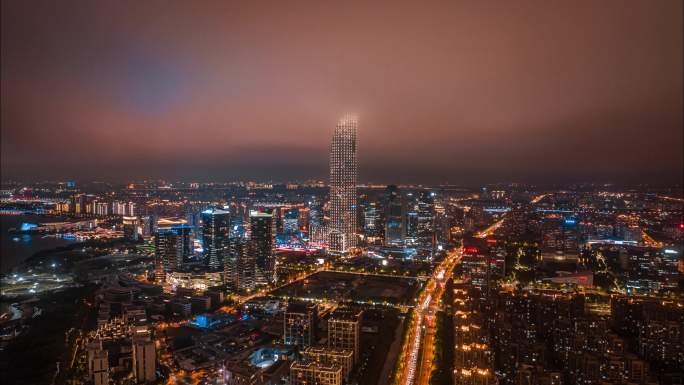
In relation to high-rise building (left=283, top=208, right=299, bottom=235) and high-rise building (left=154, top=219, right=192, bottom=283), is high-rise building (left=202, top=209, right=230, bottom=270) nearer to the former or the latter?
high-rise building (left=154, top=219, right=192, bottom=283)

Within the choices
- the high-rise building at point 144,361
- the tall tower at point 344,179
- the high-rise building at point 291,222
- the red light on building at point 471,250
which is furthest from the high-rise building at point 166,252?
the red light on building at point 471,250

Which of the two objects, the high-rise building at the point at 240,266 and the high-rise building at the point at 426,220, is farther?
the high-rise building at the point at 426,220

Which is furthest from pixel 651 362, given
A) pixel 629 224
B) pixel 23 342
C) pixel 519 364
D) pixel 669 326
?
pixel 23 342

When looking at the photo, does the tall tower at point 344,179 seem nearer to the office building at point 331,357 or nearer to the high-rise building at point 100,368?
the office building at point 331,357

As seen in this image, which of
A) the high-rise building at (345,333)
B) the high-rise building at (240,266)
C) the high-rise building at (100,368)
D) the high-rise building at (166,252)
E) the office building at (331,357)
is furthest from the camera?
the high-rise building at (166,252)

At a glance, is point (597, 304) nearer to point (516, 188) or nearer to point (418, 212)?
point (418, 212)

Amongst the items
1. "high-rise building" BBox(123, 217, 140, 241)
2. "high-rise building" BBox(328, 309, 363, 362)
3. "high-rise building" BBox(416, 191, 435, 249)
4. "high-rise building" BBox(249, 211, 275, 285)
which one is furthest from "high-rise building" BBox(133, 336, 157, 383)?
"high-rise building" BBox(123, 217, 140, 241)
